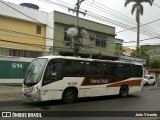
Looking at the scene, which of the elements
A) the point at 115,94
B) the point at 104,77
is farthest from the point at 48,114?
the point at 115,94

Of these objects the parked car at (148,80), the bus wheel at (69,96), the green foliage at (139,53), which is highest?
the green foliage at (139,53)

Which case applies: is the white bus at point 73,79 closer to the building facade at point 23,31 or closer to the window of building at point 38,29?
the building facade at point 23,31

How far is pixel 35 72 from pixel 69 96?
2.45 m

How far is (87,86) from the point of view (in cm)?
1744

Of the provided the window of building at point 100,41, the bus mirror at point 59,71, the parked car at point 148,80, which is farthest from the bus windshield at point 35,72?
the parked car at point 148,80

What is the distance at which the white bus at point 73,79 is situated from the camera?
49.1 feet

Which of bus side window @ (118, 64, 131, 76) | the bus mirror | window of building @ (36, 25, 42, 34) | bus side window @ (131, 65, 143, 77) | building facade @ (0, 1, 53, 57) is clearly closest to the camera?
the bus mirror

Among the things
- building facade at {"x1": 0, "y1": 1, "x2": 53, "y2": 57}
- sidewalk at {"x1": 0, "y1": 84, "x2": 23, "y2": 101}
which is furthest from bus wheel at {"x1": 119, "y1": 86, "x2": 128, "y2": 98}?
building facade at {"x1": 0, "y1": 1, "x2": 53, "y2": 57}

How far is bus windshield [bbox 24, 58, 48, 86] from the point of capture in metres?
14.9

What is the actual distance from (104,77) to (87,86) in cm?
177

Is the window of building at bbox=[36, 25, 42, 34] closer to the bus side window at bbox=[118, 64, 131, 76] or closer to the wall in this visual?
the wall

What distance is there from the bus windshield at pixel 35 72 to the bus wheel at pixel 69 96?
1969mm

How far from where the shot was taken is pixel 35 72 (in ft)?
50.0

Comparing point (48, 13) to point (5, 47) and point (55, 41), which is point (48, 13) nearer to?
point (55, 41)
